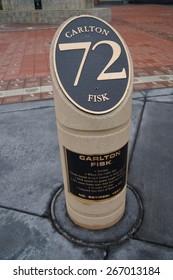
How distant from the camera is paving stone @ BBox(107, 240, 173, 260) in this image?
247 cm

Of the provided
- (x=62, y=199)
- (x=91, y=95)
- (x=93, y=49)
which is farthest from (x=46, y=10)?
(x=91, y=95)

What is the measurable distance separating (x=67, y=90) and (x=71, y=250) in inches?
62.7

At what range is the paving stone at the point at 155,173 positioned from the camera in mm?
2744

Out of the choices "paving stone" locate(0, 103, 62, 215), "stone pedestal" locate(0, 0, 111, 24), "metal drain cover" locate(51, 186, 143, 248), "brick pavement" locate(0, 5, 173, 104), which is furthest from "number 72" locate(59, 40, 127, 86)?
"stone pedestal" locate(0, 0, 111, 24)

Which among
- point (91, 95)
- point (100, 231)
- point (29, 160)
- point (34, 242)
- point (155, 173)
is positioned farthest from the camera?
point (29, 160)

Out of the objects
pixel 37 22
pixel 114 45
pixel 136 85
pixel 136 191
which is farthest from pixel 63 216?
pixel 37 22

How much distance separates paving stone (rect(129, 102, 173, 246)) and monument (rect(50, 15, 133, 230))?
2.90 feet

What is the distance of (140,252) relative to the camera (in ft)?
8.24

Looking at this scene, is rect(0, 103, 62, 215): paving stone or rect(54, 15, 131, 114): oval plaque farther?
rect(0, 103, 62, 215): paving stone

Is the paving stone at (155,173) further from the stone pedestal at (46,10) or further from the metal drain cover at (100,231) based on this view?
the stone pedestal at (46,10)

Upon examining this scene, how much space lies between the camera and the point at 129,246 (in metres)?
2.57

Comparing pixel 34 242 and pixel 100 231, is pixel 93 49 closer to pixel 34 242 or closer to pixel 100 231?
pixel 100 231

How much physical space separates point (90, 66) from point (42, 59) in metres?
6.95

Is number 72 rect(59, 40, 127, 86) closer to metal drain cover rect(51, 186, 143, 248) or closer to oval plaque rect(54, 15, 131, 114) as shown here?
oval plaque rect(54, 15, 131, 114)
